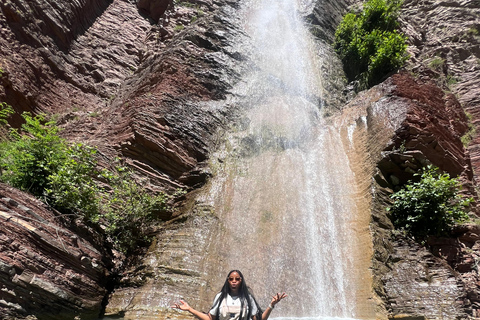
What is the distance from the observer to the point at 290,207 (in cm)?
955

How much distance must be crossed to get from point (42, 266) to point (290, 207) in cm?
605

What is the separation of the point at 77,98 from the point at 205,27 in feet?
21.0

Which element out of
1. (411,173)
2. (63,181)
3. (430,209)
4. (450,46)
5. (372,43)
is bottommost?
(63,181)

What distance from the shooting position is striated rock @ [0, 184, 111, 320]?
5.07 m

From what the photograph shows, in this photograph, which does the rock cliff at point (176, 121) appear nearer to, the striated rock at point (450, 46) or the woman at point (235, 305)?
the striated rock at point (450, 46)

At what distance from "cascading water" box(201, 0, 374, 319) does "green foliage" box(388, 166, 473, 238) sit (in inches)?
51.2

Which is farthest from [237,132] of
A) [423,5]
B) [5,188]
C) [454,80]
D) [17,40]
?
[423,5]

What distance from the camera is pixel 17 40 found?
43.4ft

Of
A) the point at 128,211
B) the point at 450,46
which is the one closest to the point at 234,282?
the point at 128,211

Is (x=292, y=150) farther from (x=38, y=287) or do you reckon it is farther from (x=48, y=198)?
(x=38, y=287)

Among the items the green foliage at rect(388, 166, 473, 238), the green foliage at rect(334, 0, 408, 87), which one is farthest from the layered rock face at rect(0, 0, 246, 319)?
the green foliage at rect(334, 0, 408, 87)

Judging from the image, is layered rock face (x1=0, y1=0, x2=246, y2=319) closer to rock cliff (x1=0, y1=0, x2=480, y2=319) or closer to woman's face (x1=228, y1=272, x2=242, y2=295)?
rock cliff (x1=0, y1=0, x2=480, y2=319)

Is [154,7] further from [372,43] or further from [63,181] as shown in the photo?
[63,181]

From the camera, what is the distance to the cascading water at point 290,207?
25.8 feet
